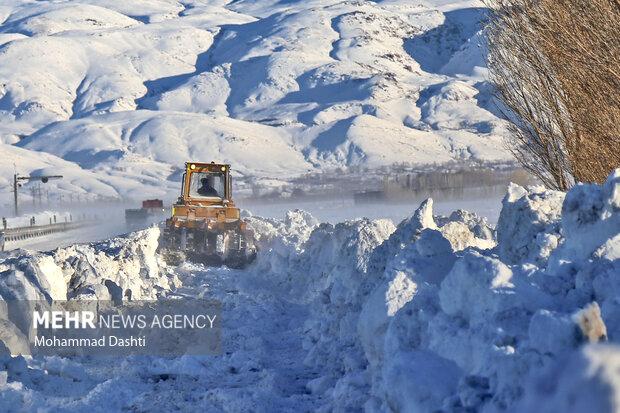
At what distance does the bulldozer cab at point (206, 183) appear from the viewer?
89.3 feet

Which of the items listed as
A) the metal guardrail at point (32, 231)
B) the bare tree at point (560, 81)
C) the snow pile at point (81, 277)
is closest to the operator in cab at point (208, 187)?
the snow pile at point (81, 277)

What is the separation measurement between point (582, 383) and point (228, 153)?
181122mm

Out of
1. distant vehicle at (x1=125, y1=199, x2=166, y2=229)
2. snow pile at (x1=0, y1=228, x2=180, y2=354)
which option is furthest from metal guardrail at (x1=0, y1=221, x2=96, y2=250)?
snow pile at (x1=0, y1=228, x2=180, y2=354)

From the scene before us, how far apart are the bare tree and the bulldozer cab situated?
11009mm

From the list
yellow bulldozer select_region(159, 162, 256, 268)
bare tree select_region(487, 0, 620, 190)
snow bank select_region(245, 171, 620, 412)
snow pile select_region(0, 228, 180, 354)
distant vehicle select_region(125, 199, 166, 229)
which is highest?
bare tree select_region(487, 0, 620, 190)

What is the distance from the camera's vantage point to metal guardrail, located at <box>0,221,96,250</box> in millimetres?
40831

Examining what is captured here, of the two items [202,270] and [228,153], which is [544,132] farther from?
[228,153]

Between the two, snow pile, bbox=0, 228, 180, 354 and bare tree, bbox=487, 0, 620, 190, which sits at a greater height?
bare tree, bbox=487, 0, 620, 190

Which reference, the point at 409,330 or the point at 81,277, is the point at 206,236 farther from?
the point at 409,330

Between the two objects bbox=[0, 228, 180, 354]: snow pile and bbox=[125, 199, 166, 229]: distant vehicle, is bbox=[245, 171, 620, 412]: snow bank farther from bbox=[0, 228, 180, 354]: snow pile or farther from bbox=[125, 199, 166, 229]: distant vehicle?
bbox=[125, 199, 166, 229]: distant vehicle

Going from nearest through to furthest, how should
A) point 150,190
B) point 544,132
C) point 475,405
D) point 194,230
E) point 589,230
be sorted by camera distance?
point 475,405
point 589,230
point 544,132
point 194,230
point 150,190

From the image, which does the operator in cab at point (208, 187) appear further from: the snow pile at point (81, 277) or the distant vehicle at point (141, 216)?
the distant vehicle at point (141, 216)

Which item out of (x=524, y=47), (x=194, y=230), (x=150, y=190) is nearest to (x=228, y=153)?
(x=150, y=190)

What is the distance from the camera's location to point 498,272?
21.6 feet
